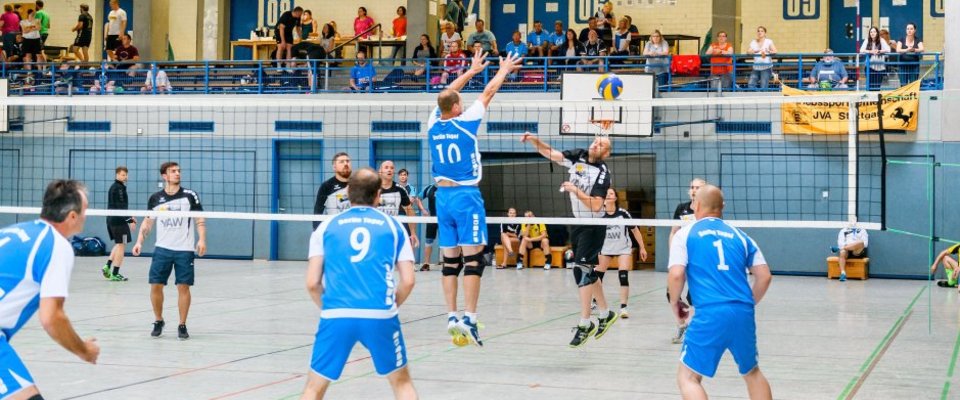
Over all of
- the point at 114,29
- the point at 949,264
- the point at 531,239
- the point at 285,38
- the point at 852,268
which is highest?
the point at 114,29

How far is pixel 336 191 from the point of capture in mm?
12859

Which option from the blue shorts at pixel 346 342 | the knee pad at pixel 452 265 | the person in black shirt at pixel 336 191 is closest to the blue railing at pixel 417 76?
the person in black shirt at pixel 336 191

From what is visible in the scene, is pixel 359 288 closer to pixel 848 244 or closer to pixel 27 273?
pixel 27 273

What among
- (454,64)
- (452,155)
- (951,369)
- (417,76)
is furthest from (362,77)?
(951,369)

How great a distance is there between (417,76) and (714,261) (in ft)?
65.4

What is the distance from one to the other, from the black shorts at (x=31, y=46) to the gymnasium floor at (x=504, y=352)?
1368 cm

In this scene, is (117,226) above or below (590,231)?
below

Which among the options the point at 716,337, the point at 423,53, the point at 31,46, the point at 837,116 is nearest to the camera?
the point at 716,337

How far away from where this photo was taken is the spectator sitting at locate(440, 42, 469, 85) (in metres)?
25.4

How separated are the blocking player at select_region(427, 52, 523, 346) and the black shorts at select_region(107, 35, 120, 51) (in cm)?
2137

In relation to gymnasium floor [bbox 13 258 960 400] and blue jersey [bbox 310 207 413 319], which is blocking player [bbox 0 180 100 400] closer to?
blue jersey [bbox 310 207 413 319]

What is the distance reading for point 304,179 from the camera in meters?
27.1

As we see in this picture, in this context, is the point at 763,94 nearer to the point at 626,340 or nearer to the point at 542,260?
the point at 542,260

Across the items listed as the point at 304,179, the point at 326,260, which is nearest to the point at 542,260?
the point at 304,179
